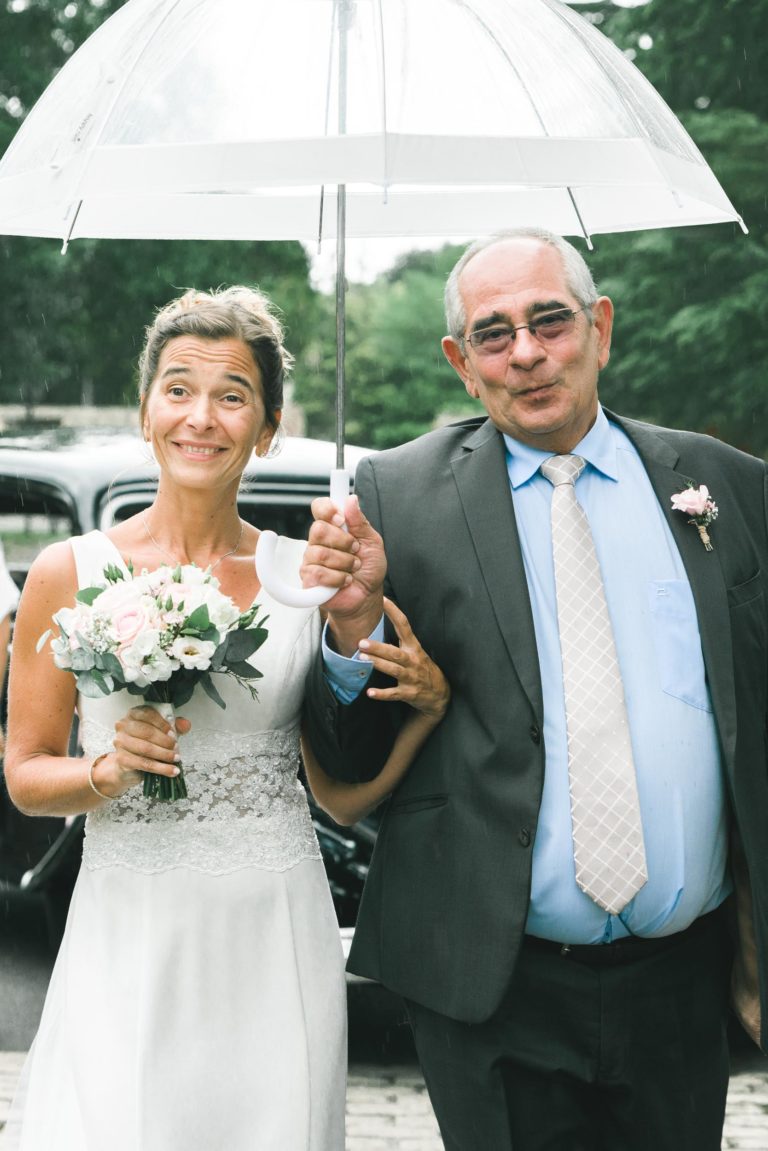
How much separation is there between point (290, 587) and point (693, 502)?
0.90m

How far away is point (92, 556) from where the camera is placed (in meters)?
3.14

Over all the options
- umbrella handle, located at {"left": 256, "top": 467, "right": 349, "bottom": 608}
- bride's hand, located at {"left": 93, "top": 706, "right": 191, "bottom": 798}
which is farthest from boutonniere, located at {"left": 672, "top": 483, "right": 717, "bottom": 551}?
bride's hand, located at {"left": 93, "top": 706, "right": 191, "bottom": 798}

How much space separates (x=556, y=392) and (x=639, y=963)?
1.21m

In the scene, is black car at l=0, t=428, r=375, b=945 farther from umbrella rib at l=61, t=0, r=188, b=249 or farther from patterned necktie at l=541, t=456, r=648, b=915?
umbrella rib at l=61, t=0, r=188, b=249

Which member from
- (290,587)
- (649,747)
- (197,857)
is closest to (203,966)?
(197,857)

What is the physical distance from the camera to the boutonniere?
2975 millimetres

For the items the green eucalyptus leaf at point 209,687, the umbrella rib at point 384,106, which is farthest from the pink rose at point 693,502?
the green eucalyptus leaf at point 209,687

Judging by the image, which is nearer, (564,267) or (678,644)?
(678,644)

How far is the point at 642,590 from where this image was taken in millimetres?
2961

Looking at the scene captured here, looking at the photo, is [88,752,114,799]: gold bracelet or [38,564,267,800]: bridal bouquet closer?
[38,564,267,800]: bridal bouquet

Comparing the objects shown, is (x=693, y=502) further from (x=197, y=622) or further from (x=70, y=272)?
(x=70, y=272)

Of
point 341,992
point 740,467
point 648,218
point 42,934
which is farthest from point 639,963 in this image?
point 42,934

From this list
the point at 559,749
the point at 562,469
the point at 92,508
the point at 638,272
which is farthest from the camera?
the point at 638,272

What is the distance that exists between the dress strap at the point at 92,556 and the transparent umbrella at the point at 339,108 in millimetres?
658
